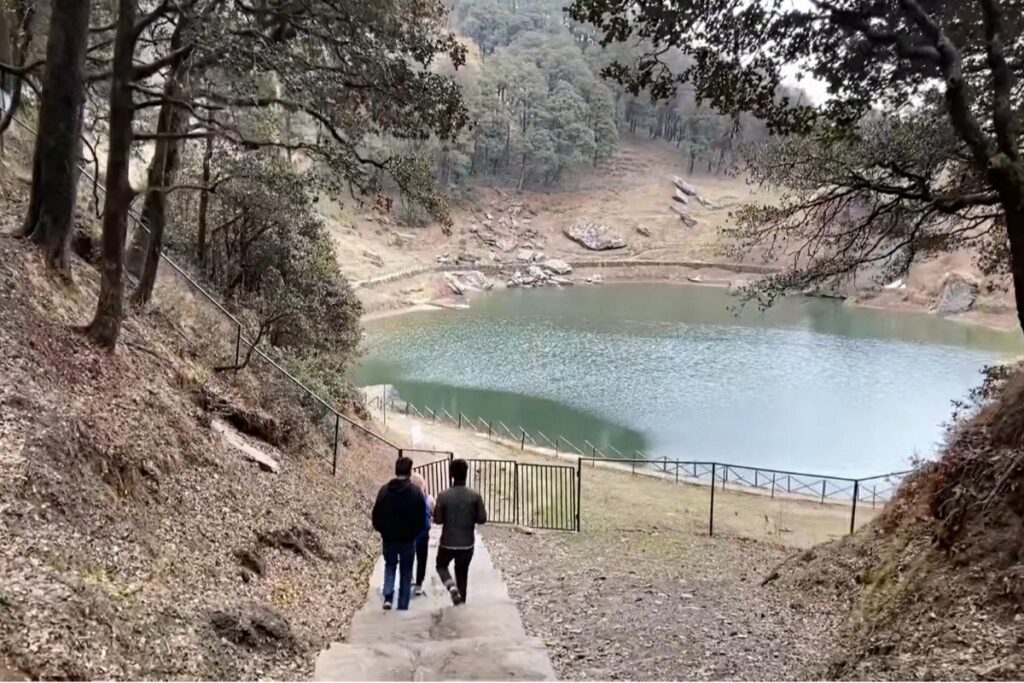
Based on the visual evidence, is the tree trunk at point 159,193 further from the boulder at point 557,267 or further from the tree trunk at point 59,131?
the boulder at point 557,267

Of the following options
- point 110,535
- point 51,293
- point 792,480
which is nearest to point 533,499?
point 792,480

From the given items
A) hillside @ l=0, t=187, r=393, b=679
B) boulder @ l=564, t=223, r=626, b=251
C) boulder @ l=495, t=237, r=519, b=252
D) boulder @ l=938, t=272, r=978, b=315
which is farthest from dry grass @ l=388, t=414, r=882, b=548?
boulder @ l=564, t=223, r=626, b=251

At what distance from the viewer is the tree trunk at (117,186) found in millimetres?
7875

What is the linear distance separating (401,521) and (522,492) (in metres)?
10.3

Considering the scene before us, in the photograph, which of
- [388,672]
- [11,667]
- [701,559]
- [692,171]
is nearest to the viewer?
[11,667]

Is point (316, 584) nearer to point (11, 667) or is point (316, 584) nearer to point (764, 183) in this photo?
point (11, 667)

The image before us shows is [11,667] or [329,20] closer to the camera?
[11,667]

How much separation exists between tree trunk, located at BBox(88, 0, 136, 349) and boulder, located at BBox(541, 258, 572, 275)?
6205cm

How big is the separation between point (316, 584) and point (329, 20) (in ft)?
20.0

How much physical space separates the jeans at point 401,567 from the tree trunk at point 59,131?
5748 mm

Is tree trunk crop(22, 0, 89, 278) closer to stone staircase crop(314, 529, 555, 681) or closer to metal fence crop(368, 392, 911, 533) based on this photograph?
stone staircase crop(314, 529, 555, 681)

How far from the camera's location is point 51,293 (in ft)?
27.9

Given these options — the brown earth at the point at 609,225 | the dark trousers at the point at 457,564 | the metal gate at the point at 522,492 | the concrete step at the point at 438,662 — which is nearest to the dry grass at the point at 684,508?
the metal gate at the point at 522,492

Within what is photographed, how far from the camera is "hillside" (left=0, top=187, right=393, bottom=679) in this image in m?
4.09
